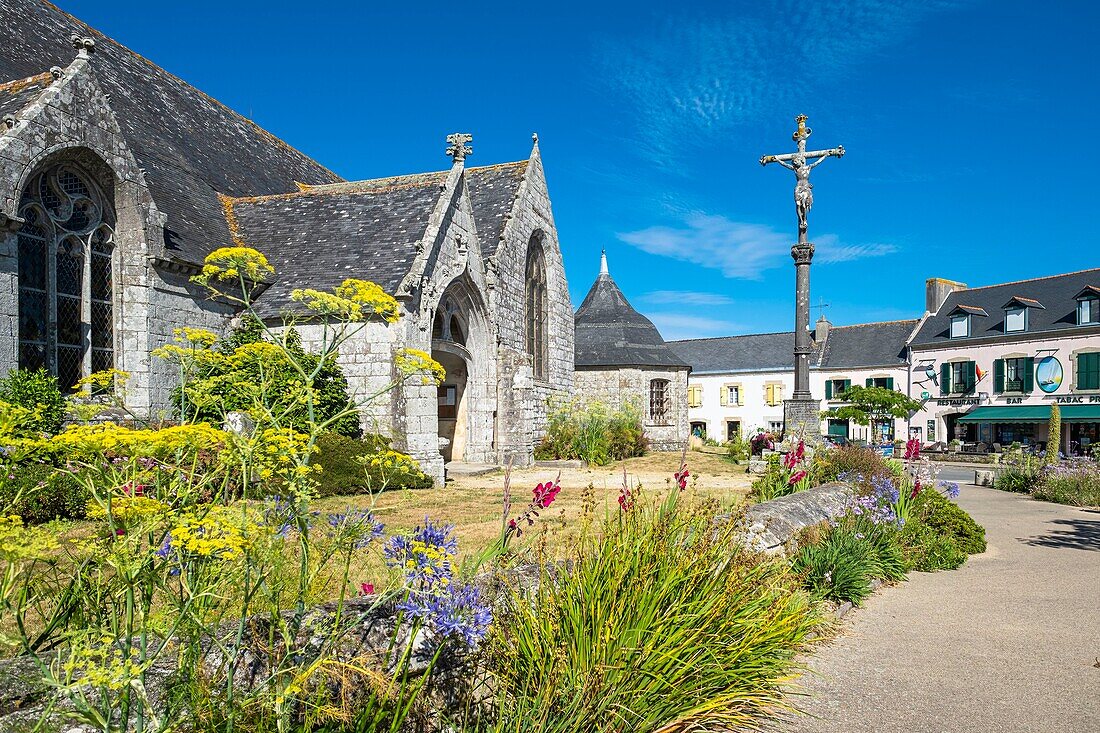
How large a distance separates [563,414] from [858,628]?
15.2 metres

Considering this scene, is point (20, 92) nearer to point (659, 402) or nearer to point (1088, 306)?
point (659, 402)

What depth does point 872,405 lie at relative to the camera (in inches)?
1137

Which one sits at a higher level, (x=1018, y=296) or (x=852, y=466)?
(x=1018, y=296)

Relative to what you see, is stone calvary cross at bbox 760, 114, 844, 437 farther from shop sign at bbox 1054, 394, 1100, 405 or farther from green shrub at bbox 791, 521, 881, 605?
shop sign at bbox 1054, 394, 1100, 405

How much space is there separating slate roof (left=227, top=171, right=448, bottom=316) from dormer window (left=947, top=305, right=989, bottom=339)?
2797 centimetres

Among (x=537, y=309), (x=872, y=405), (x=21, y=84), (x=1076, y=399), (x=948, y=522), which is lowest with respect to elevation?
(x=948, y=522)

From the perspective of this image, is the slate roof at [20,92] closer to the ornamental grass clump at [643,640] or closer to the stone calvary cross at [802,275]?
the ornamental grass clump at [643,640]

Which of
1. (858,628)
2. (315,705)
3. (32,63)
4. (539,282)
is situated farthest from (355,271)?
(315,705)

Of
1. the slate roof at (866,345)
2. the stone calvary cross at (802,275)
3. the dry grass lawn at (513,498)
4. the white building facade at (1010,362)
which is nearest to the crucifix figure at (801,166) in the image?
the stone calvary cross at (802,275)

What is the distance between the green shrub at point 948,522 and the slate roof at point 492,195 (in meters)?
11.7

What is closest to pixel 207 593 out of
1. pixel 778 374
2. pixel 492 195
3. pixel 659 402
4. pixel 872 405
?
pixel 492 195

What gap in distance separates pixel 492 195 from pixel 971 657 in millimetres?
16388

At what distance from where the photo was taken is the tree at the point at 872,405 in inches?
1071

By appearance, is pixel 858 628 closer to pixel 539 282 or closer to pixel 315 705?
pixel 315 705
